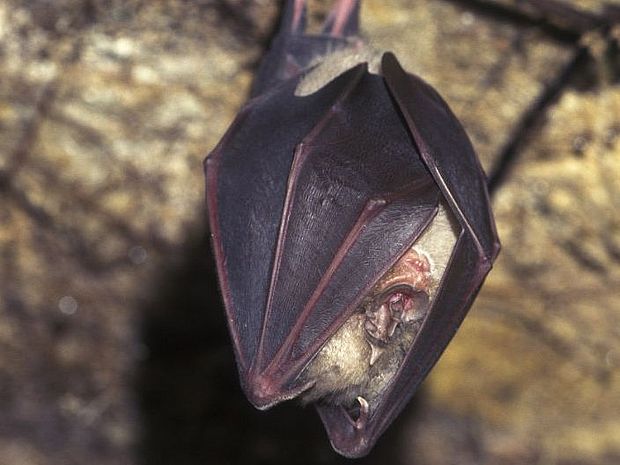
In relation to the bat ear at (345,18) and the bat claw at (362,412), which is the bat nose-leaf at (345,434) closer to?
the bat claw at (362,412)

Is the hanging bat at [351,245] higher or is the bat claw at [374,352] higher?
the hanging bat at [351,245]

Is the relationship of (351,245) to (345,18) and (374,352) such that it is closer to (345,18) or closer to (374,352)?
(374,352)

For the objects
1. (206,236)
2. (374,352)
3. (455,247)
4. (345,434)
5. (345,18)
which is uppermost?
(345,18)

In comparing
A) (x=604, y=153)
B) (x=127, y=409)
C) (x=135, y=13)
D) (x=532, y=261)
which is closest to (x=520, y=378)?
(x=532, y=261)

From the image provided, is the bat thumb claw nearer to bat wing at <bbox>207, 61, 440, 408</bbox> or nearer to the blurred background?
bat wing at <bbox>207, 61, 440, 408</bbox>

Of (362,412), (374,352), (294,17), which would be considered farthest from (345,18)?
(362,412)

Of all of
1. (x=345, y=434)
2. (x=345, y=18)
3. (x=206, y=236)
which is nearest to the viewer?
(x=345, y=434)

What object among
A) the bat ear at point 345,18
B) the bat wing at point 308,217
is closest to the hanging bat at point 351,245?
the bat wing at point 308,217
